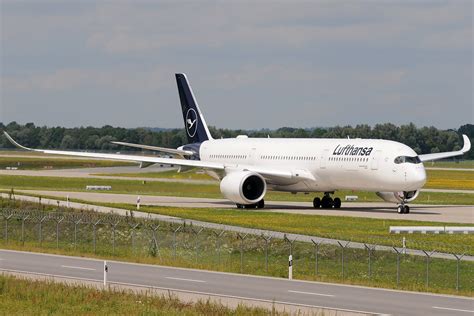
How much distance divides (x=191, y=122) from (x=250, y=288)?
58.8m

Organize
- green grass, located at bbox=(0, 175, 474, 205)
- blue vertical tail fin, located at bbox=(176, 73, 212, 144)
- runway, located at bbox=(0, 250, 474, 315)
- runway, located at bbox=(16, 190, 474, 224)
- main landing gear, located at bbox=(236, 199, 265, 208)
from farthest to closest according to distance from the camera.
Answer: green grass, located at bbox=(0, 175, 474, 205) → blue vertical tail fin, located at bbox=(176, 73, 212, 144) → main landing gear, located at bbox=(236, 199, 265, 208) → runway, located at bbox=(16, 190, 474, 224) → runway, located at bbox=(0, 250, 474, 315)

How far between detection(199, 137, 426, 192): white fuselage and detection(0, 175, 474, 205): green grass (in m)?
7.15

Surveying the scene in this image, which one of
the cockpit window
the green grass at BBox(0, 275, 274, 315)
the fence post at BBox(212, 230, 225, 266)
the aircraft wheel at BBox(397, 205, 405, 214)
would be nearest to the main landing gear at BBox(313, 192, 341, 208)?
the aircraft wheel at BBox(397, 205, 405, 214)

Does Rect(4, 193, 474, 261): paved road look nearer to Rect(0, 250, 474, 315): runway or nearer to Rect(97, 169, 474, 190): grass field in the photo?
Rect(0, 250, 474, 315): runway

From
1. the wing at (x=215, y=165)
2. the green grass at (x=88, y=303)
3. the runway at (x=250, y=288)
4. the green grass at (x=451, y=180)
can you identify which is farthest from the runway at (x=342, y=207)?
the green grass at (x=88, y=303)

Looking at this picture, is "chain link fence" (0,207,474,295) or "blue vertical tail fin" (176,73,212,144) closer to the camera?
"chain link fence" (0,207,474,295)

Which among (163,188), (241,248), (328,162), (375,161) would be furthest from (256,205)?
(163,188)

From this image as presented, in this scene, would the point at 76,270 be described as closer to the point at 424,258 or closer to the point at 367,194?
the point at 424,258

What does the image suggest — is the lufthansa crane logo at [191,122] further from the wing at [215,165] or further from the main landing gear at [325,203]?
the main landing gear at [325,203]

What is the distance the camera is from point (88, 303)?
122 ft

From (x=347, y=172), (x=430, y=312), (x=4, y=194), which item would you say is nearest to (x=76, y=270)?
(x=430, y=312)

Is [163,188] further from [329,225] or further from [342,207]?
[329,225]

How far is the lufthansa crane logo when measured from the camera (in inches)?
3927

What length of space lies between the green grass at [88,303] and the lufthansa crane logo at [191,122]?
58.9 metres
